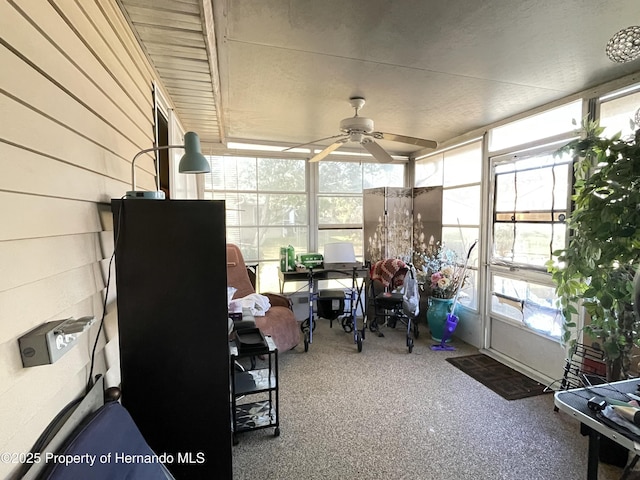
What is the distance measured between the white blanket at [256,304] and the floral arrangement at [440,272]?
215 cm

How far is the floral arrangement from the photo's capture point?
3.98 m

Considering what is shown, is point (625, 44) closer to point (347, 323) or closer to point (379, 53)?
point (379, 53)

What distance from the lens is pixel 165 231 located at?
142 cm

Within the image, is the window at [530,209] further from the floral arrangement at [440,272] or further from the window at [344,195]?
the window at [344,195]

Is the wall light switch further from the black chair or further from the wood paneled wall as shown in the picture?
the black chair

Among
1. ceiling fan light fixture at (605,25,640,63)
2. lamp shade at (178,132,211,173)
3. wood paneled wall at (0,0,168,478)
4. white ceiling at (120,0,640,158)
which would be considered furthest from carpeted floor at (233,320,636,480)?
white ceiling at (120,0,640,158)

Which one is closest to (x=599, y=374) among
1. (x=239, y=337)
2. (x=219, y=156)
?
(x=239, y=337)

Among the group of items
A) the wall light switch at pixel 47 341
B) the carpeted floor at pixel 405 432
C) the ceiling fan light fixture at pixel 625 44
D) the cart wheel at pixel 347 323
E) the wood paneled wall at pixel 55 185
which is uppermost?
the ceiling fan light fixture at pixel 625 44

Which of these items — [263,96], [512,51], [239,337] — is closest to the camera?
[512,51]

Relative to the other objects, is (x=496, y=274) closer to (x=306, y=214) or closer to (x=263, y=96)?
(x=306, y=214)

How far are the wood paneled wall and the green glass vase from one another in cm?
349

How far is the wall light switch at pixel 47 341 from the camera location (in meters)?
0.84

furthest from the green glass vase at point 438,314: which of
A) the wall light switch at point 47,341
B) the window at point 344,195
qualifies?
the wall light switch at point 47,341

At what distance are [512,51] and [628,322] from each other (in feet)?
5.80
